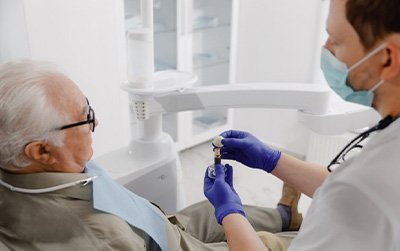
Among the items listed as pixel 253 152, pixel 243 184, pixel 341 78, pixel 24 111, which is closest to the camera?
pixel 341 78

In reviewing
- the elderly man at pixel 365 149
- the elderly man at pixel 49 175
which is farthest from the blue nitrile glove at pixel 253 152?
the elderly man at pixel 365 149

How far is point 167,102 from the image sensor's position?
1441 millimetres

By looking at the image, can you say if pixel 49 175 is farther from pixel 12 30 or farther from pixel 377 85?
pixel 12 30

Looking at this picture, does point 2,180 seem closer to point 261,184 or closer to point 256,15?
point 261,184

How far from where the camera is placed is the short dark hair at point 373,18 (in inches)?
24.8

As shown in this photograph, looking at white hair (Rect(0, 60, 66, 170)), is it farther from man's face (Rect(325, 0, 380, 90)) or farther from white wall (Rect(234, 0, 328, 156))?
white wall (Rect(234, 0, 328, 156))

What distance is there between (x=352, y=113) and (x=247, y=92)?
39 cm

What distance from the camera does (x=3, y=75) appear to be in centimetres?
98

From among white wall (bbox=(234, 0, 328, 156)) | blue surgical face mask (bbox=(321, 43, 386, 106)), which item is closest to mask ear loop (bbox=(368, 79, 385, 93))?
blue surgical face mask (bbox=(321, 43, 386, 106))

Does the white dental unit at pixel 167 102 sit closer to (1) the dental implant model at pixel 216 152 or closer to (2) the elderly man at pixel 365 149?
(1) the dental implant model at pixel 216 152

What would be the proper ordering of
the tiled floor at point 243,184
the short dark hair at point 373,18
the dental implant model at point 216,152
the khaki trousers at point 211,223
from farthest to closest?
the tiled floor at point 243,184, the khaki trousers at point 211,223, the dental implant model at point 216,152, the short dark hair at point 373,18

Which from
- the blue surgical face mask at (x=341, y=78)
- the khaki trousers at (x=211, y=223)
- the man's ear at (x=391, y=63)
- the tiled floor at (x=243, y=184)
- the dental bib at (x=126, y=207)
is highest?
the man's ear at (x=391, y=63)

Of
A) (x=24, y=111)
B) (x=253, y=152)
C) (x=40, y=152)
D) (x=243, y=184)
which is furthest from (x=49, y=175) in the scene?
(x=243, y=184)

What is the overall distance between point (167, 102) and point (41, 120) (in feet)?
1.72
